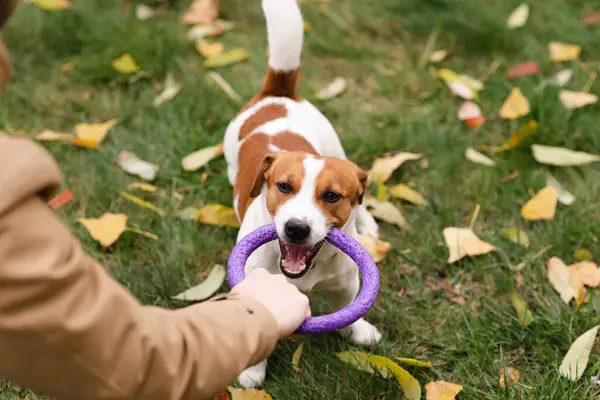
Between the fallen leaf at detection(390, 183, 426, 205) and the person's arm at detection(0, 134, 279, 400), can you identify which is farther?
the fallen leaf at detection(390, 183, 426, 205)

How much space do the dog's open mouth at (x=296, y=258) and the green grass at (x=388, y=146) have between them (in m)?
0.35

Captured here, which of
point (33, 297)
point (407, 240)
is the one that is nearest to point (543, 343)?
point (407, 240)

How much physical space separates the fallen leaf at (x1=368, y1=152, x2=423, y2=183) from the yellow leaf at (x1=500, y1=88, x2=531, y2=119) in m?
0.60

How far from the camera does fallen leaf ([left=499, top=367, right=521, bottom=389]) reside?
7.19 feet

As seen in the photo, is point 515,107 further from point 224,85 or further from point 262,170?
point 262,170

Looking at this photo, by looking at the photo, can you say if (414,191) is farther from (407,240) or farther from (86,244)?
(86,244)

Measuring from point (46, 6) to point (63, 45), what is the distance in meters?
0.28

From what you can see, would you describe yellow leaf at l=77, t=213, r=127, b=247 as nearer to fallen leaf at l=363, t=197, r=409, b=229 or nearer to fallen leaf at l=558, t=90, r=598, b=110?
fallen leaf at l=363, t=197, r=409, b=229

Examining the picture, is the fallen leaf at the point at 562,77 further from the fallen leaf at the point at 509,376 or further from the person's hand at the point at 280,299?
the person's hand at the point at 280,299

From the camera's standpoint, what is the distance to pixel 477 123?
11.5 feet

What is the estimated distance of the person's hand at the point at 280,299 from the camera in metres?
1.42

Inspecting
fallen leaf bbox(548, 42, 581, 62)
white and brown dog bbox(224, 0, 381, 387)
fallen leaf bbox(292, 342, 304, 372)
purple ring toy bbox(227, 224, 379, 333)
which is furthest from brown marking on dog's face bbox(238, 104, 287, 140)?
fallen leaf bbox(548, 42, 581, 62)

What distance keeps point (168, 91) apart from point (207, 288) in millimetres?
1493

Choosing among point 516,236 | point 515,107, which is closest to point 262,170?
point 516,236
